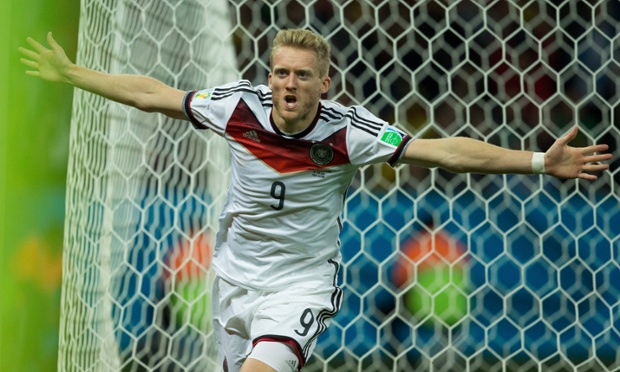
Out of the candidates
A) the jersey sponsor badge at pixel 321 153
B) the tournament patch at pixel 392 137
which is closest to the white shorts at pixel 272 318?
the jersey sponsor badge at pixel 321 153

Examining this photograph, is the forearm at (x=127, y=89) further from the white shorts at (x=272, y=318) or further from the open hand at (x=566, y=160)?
the open hand at (x=566, y=160)

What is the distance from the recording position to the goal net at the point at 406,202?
3611 mm

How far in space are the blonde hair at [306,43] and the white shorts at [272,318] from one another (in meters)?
0.62

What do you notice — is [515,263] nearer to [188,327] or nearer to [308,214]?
[188,327]

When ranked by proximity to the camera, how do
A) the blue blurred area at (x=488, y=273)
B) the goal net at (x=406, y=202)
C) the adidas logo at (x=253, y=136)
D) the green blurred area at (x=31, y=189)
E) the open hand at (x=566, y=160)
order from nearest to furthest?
the open hand at (x=566, y=160)
the adidas logo at (x=253, y=136)
the green blurred area at (x=31, y=189)
the goal net at (x=406, y=202)
the blue blurred area at (x=488, y=273)

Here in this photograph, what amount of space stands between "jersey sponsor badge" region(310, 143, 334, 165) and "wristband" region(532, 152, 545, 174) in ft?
1.77

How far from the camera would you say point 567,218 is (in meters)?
3.97

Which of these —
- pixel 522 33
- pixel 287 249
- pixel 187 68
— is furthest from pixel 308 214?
pixel 522 33

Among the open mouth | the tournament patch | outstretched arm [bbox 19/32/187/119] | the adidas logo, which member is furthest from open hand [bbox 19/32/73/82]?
the tournament patch

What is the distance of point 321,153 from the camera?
2.53 m

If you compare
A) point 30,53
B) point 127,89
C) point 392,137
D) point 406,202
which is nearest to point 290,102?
point 392,137

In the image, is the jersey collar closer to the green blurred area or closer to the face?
the face

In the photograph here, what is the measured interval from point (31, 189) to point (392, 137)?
3.99ft

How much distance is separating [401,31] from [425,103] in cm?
34
